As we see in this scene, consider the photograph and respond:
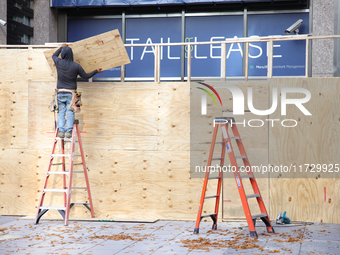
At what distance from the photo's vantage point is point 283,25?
10.4m

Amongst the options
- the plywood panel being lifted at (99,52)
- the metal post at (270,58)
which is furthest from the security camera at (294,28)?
the plywood panel being lifted at (99,52)

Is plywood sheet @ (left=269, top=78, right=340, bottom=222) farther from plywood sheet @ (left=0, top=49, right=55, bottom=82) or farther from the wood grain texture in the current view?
plywood sheet @ (left=0, top=49, right=55, bottom=82)

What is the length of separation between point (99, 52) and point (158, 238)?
3.45 meters

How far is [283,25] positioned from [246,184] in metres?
4.91

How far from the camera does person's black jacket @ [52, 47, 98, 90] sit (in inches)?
283

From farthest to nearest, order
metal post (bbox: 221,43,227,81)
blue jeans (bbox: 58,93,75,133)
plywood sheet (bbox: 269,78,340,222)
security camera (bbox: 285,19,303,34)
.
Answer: security camera (bbox: 285,19,303,34) → metal post (bbox: 221,43,227,81) → blue jeans (bbox: 58,93,75,133) → plywood sheet (bbox: 269,78,340,222)

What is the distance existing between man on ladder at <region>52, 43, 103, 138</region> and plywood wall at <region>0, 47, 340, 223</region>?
497 mm

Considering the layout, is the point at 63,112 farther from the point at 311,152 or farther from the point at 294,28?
the point at 294,28

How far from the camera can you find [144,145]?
Result: 7.74 m

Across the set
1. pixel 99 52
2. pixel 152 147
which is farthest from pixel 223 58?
pixel 99 52

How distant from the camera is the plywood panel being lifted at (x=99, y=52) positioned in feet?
23.9

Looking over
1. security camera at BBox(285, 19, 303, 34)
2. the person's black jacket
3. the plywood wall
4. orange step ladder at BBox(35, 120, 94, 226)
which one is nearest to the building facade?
security camera at BBox(285, 19, 303, 34)

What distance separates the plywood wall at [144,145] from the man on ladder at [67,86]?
1.63 ft

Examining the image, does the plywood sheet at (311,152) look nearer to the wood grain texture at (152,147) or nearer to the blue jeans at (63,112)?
the wood grain texture at (152,147)
